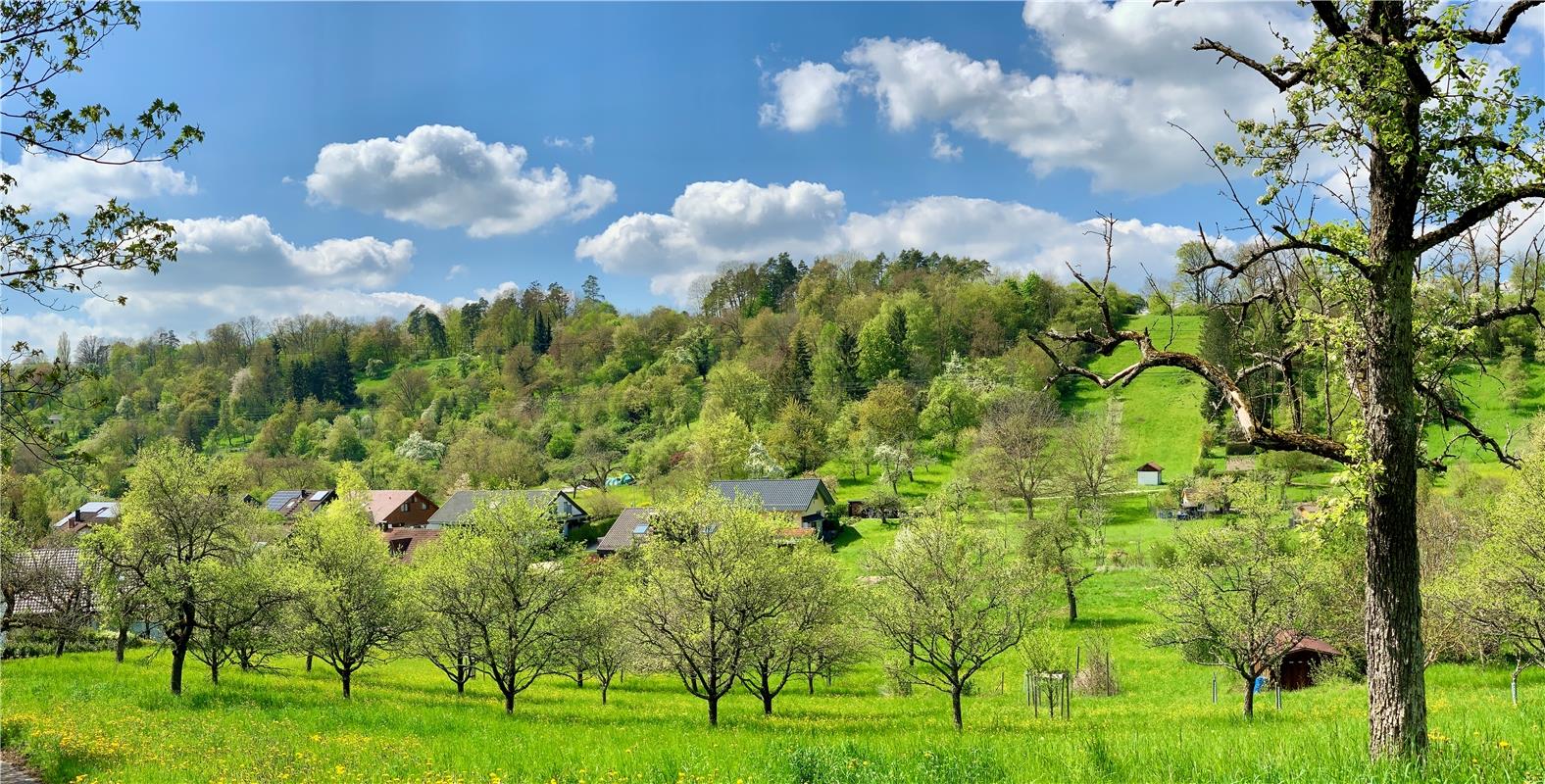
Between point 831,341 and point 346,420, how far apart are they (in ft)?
257

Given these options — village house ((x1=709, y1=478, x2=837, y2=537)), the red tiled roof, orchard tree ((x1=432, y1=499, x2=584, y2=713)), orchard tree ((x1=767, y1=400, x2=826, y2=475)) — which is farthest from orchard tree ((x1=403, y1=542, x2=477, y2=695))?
orchard tree ((x1=767, y1=400, x2=826, y2=475))

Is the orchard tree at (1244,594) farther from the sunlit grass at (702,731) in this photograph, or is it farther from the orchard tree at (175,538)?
the orchard tree at (175,538)

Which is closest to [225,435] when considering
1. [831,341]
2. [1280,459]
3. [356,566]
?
[831,341]

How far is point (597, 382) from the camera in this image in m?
138

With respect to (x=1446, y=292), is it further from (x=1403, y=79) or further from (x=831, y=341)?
(x=831, y=341)

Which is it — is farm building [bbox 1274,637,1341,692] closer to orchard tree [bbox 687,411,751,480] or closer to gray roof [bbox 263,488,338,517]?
orchard tree [bbox 687,411,751,480]

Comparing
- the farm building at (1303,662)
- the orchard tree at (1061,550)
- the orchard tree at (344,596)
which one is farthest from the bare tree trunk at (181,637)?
the farm building at (1303,662)

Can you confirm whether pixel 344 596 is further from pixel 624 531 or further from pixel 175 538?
pixel 624 531

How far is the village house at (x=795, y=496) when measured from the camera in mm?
68500

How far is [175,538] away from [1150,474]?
2962 inches

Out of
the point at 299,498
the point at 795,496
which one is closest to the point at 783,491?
the point at 795,496

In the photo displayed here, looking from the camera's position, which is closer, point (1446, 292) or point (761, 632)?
point (1446, 292)

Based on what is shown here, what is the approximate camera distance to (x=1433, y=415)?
28.5ft

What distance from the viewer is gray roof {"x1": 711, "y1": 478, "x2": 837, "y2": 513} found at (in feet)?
227
